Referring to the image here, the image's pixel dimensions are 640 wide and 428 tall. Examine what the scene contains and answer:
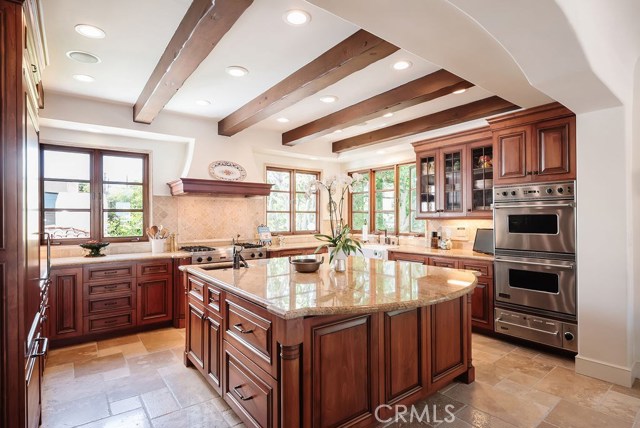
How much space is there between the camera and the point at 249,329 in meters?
2.06

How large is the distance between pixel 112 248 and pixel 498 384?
4.54m

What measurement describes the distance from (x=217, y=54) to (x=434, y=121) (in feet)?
8.90

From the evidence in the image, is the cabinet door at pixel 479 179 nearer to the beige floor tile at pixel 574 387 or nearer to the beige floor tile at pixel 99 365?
the beige floor tile at pixel 574 387

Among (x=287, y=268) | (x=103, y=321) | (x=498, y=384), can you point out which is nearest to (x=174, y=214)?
(x=103, y=321)

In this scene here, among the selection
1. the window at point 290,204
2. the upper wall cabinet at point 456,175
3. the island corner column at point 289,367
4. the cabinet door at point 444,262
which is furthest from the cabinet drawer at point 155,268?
the upper wall cabinet at point 456,175

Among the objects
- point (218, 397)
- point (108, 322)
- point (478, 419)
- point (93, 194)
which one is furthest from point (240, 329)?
point (93, 194)

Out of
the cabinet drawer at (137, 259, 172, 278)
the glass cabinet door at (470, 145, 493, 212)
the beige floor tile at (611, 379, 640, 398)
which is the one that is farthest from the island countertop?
the glass cabinet door at (470, 145, 493, 212)

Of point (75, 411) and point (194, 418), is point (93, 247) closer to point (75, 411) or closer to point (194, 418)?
point (75, 411)

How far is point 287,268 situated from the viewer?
2.95 metres

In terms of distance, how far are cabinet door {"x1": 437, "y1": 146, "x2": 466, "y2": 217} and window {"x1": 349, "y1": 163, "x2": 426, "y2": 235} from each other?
89cm

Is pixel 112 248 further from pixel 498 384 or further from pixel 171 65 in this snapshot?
pixel 498 384

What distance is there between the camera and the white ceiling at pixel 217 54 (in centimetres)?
220

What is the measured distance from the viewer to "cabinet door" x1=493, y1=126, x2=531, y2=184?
11.5 feet

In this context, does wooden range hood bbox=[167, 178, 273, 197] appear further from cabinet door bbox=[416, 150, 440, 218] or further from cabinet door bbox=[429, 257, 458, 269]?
cabinet door bbox=[429, 257, 458, 269]
